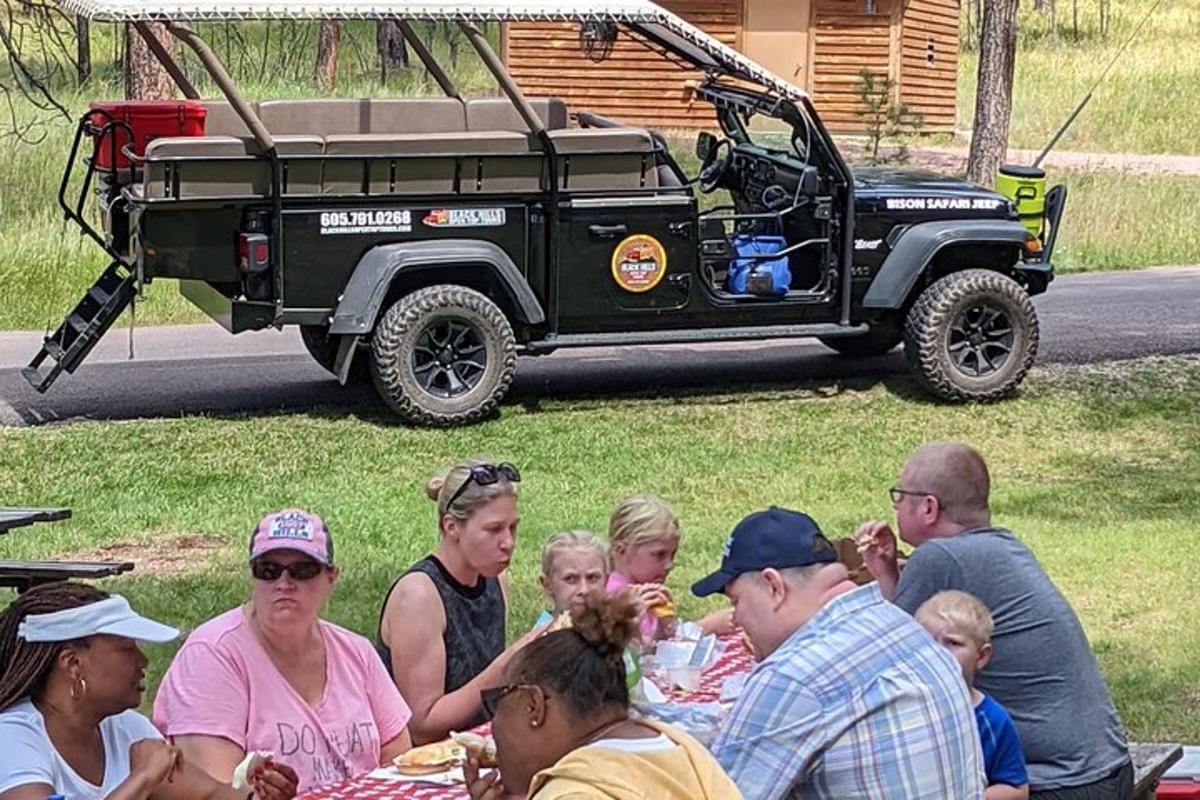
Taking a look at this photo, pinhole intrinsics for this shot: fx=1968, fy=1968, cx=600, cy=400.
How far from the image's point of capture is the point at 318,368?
42.2 ft

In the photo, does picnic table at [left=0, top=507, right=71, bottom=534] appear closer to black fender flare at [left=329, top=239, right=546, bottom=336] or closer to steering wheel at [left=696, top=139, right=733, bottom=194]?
black fender flare at [left=329, top=239, right=546, bottom=336]

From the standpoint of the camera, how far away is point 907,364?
12555 mm

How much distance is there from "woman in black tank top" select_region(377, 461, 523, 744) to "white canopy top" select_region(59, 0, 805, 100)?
220 inches

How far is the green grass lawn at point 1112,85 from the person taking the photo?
3300 cm

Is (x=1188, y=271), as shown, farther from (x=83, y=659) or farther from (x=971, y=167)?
(x=83, y=659)

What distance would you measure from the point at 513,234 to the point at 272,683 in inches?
261

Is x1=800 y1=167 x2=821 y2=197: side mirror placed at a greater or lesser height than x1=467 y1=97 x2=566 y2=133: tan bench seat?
lesser

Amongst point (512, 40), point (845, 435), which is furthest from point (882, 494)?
point (512, 40)

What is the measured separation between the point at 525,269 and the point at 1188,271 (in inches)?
397

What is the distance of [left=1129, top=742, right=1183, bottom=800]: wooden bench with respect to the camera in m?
5.10

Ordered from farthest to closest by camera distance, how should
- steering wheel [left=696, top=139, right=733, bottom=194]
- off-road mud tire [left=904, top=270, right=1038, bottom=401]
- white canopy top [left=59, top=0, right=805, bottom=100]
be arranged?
steering wheel [left=696, top=139, right=733, bottom=194] < off-road mud tire [left=904, top=270, right=1038, bottom=401] < white canopy top [left=59, top=0, right=805, bottom=100]

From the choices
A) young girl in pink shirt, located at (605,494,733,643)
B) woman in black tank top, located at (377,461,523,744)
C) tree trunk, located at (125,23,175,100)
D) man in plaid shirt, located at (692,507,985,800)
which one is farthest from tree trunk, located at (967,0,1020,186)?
man in plaid shirt, located at (692,507,985,800)

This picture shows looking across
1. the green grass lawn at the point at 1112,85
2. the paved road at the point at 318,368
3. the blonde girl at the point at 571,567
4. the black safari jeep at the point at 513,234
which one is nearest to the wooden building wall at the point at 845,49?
the green grass lawn at the point at 1112,85

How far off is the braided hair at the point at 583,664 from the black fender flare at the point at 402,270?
293 inches
